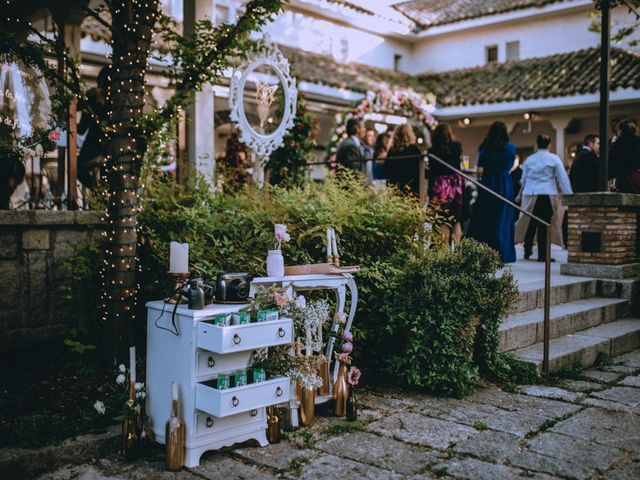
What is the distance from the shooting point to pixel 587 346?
19.8ft

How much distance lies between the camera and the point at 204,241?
495 cm

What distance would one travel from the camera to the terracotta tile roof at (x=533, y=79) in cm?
1482

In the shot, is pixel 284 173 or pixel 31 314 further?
pixel 284 173

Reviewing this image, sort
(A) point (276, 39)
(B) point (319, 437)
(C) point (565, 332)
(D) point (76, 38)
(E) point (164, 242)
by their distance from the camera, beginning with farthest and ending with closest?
(A) point (276, 39) → (D) point (76, 38) → (C) point (565, 332) → (E) point (164, 242) → (B) point (319, 437)

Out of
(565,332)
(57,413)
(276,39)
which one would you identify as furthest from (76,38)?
(276,39)

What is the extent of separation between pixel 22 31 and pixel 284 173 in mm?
4037

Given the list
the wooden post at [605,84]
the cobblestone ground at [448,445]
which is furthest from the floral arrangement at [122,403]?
the wooden post at [605,84]

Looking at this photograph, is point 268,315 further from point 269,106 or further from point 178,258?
point 269,106

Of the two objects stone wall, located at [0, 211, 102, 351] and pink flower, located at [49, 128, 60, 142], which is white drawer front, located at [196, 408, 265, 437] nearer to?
stone wall, located at [0, 211, 102, 351]

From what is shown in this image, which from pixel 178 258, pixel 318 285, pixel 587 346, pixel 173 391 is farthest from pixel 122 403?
pixel 587 346

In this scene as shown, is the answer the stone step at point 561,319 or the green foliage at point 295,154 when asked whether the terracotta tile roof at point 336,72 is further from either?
the stone step at point 561,319

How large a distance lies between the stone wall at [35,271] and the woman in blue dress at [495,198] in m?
4.71

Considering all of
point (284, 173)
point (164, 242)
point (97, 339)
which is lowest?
point (97, 339)

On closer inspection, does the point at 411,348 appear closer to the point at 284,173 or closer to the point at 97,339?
the point at 97,339
